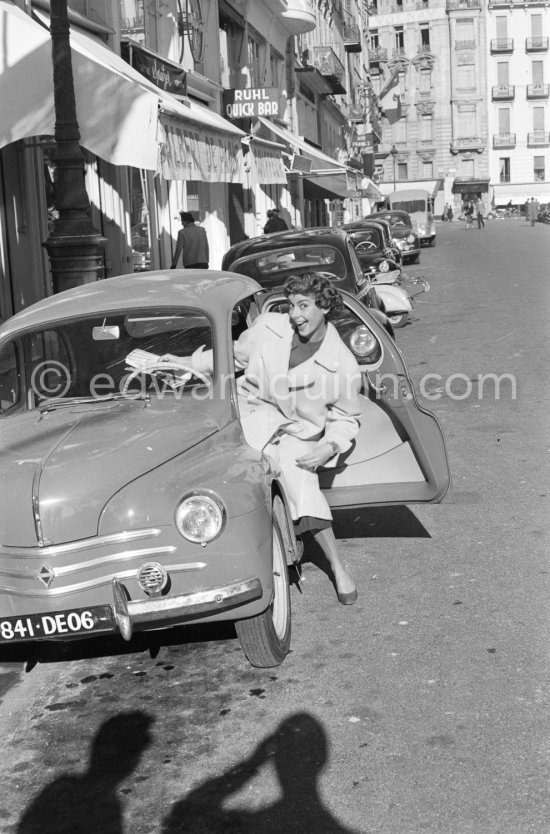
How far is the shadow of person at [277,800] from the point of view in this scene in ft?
11.8

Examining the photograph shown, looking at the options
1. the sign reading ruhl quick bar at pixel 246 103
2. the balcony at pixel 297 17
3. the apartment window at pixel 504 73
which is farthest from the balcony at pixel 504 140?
the sign reading ruhl quick bar at pixel 246 103

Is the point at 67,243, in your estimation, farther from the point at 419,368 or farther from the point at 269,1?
the point at 269,1

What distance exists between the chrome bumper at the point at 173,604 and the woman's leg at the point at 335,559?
1.15 m

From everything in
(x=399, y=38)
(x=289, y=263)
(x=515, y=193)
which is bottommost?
(x=289, y=263)

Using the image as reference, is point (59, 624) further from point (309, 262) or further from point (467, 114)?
point (467, 114)

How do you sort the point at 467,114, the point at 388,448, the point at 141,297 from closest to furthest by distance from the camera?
1. the point at 141,297
2. the point at 388,448
3. the point at 467,114

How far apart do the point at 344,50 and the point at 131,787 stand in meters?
65.3

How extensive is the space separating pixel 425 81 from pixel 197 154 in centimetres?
9020

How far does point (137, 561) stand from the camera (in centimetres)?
450

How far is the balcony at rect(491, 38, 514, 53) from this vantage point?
101375mm

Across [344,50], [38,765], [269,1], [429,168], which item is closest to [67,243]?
[38,765]

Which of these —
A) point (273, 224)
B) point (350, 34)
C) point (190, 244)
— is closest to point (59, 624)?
point (190, 244)

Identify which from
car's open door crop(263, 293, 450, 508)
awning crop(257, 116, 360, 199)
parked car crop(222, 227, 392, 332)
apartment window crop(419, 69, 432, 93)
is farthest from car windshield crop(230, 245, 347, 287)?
apartment window crop(419, 69, 432, 93)

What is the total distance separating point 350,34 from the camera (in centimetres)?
6625
